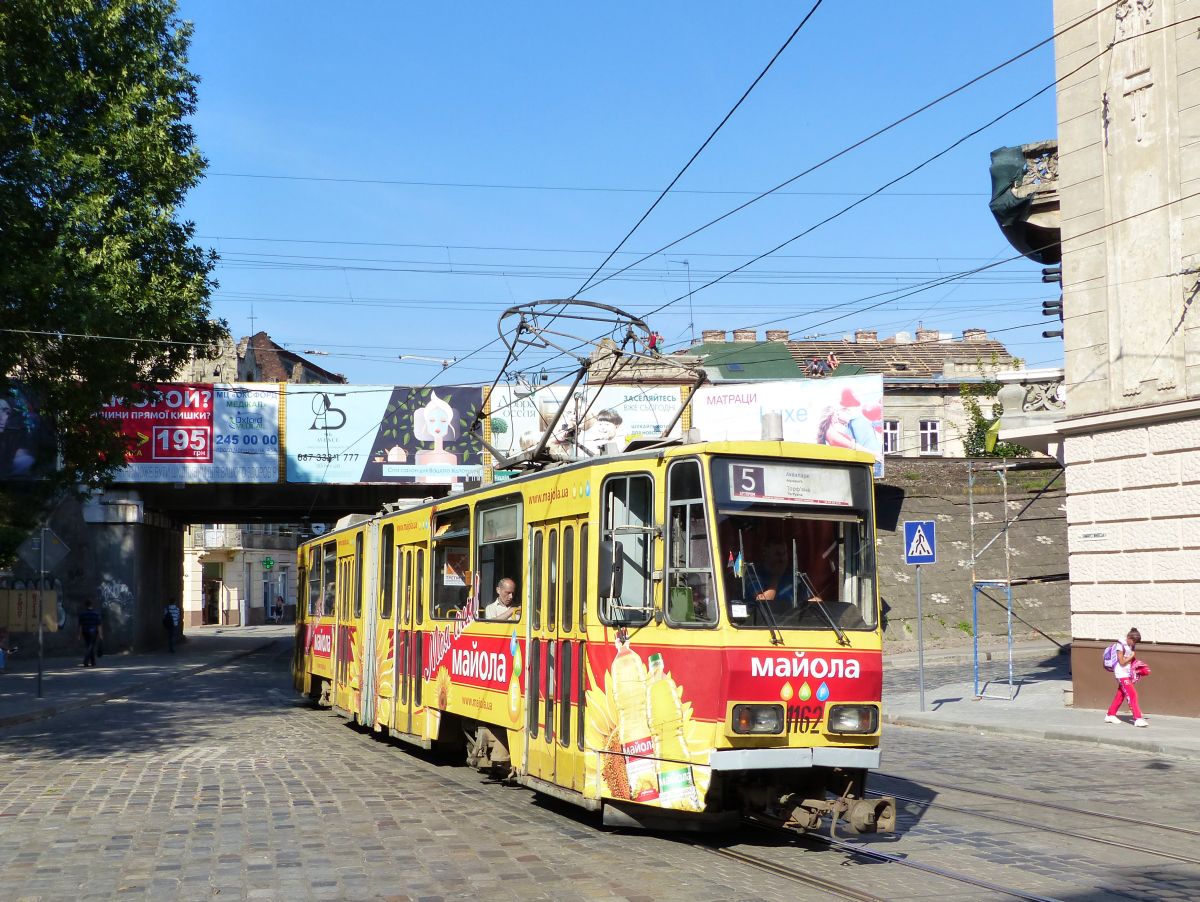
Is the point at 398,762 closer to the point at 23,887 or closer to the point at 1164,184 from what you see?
the point at 23,887

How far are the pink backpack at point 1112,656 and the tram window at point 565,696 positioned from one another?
37.0 ft


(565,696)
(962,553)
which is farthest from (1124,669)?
(962,553)

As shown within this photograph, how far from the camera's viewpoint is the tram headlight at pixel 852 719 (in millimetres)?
9359

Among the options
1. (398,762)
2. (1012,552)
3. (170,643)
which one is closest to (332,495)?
(170,643)

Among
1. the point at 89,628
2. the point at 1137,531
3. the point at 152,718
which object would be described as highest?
the point at 1137,531

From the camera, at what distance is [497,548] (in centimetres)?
1275

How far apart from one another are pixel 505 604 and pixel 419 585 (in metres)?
3.37

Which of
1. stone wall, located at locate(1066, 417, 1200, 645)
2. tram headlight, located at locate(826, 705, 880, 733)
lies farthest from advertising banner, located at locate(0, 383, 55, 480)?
stone wall, located at locate(1066, 417, 1200, 645)

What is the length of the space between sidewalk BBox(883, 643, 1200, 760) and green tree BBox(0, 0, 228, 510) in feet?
43.3

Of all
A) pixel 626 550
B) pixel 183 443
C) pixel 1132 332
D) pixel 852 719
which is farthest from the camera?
pixel 183 443

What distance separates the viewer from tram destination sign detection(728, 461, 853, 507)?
9.44m

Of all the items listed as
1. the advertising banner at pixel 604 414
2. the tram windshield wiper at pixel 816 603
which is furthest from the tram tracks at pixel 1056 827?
the advertising banner at pixel 604 414

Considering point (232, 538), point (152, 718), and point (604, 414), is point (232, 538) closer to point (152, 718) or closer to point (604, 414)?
point (604, 414)

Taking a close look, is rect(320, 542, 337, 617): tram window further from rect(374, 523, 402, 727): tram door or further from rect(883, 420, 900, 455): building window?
rect(883, 420, 900, 455): building window
